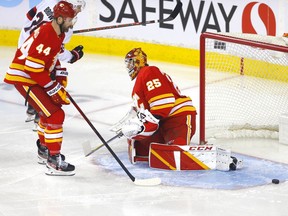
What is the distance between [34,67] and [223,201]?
1.27 meters

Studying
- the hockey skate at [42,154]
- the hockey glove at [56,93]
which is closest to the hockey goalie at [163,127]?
the hockey glove at [56,93]

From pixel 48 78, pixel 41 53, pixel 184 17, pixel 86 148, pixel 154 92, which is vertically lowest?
pixel 86 148

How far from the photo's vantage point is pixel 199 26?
25.6 ft

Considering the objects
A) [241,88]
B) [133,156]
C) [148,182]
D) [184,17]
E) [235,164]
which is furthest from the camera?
[184,17]

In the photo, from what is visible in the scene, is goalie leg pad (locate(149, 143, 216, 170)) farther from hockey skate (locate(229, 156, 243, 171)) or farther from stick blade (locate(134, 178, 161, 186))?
stick blade (locate(134, 178, 161, 186))

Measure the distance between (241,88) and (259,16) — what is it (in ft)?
4.11

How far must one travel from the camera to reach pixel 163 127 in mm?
5113

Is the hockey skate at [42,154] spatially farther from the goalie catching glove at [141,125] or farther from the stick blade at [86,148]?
the goalie catching glove at [141,125]

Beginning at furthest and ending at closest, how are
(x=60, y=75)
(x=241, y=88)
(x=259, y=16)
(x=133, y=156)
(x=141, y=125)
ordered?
1. (x=259, y=16)
2. (x=241, y=88)
3. (x=60, y=75)
4. (x=133, y=156)
5. (x=141, y=125)

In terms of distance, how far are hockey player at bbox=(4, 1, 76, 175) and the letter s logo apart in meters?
2.78

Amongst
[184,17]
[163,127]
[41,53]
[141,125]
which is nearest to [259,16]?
[184,17]

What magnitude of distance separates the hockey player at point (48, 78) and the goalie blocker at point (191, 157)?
0.51m

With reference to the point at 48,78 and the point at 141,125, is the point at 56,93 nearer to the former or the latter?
the point at 48,78

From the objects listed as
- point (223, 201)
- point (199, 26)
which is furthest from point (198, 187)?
point (199, 26)
